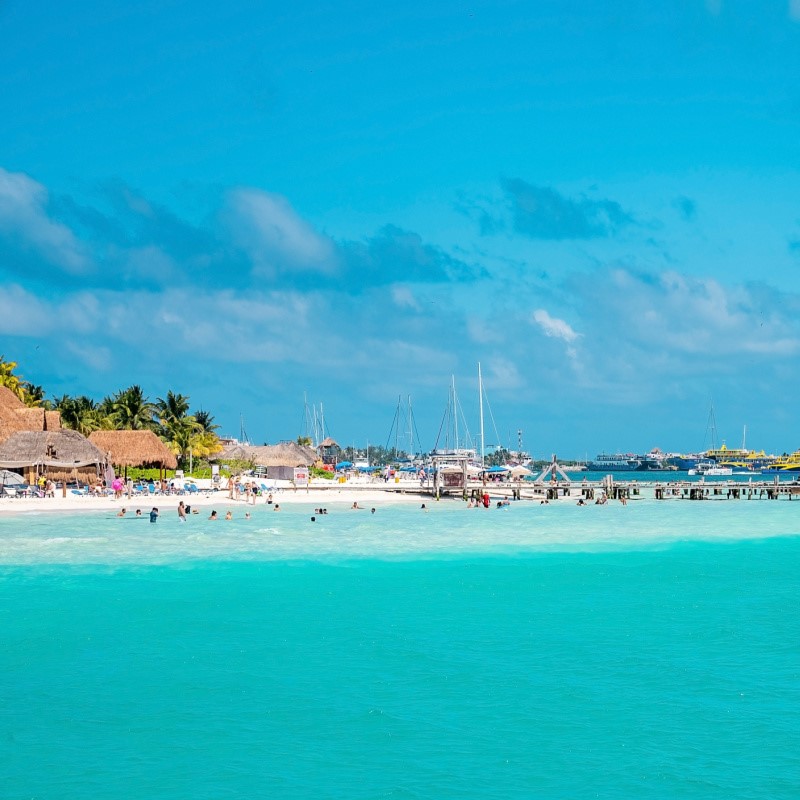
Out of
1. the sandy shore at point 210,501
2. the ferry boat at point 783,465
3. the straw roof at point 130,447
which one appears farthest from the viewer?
the ferry boat at point 783,465

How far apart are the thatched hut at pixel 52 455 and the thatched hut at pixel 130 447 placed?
3.97 m

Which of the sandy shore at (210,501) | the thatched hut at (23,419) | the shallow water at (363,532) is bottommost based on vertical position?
the shallow water at (363,532)

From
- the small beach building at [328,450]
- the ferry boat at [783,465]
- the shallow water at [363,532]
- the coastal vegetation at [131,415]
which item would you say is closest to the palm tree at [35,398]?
the coastal vegetation at [131,415]

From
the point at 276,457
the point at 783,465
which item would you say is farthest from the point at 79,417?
the point at 783,465

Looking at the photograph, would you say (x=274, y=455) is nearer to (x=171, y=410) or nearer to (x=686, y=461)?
(x=171, y=410)

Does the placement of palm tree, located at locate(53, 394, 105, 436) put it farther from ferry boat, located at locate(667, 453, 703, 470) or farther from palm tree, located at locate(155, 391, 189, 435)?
ferry boat, located at locate(667, 453, 703, 470)

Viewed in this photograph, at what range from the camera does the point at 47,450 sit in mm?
53406

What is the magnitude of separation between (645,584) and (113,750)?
17.9 metres

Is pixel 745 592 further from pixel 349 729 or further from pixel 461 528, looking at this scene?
pixel 461 528

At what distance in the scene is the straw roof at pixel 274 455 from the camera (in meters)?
88.4

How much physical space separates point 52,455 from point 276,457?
38.8 m

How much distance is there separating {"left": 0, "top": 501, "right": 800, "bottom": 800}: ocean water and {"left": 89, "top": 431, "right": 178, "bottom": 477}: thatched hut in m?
28.6

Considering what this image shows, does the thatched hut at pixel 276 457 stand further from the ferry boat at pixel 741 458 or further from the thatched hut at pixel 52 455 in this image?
the ferry boat at pixel 741 458

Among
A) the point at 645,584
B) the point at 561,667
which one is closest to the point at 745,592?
the point at 645,584
